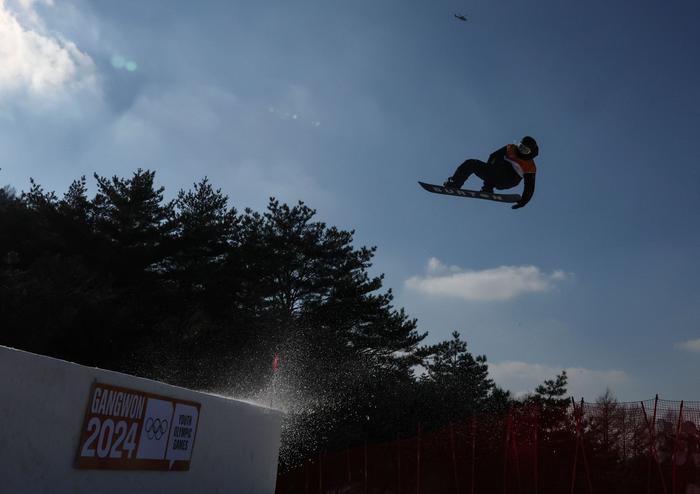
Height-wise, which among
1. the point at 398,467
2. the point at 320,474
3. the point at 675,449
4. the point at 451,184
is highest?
the point at 451,184

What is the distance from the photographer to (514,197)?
11844mm

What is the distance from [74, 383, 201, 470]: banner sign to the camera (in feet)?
31.7

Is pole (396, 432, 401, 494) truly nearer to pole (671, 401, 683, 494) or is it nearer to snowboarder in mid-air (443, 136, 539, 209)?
pole (671, 401, 683, 494)

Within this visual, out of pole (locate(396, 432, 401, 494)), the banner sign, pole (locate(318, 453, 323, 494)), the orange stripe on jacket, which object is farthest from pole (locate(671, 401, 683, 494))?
pole (locate(318, 453, 323, 494))

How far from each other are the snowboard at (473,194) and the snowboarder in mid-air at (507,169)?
35 cm

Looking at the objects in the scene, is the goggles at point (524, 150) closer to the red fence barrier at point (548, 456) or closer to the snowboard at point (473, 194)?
the snowboard at point (473, 194)

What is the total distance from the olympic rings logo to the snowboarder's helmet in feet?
25.2

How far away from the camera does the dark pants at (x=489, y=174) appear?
10.8m

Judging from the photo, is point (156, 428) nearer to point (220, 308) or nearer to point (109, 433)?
point (109, 433)

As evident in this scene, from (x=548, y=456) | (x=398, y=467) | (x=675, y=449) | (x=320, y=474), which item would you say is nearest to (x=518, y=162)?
(x=675, y=449)

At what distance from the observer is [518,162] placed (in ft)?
34.6

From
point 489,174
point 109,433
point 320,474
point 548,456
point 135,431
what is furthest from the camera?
point 320,474

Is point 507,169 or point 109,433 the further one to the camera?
point 507,169

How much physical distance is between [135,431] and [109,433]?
0.69m
